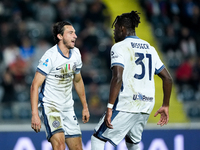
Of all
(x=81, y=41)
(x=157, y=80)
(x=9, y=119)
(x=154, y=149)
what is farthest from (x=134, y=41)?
(x=157, y=80)

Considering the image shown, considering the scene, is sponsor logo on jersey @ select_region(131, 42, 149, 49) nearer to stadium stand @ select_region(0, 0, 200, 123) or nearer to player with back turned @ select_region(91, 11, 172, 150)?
player with back turned @ select_region(91, 11, 172, 150)

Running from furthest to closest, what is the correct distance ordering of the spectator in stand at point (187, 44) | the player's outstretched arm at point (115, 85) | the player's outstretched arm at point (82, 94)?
the spectator in stand at point (187, 44)
the player's outstretched arm at point (82, 94)
the player's outstretched arm at point (115, 85)

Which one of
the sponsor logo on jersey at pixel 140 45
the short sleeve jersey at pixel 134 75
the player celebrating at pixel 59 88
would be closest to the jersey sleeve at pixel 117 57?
the short sleeve jersey at pixel 134 75

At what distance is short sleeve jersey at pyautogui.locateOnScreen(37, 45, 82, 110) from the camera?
5.31 m

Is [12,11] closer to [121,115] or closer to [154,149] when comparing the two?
[154,149]

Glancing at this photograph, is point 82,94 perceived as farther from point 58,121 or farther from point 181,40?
point 181,40

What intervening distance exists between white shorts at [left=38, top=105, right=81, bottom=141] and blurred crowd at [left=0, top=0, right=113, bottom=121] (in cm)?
277

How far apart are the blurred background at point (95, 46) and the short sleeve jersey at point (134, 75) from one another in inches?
110

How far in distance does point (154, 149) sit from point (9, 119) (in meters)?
2.81

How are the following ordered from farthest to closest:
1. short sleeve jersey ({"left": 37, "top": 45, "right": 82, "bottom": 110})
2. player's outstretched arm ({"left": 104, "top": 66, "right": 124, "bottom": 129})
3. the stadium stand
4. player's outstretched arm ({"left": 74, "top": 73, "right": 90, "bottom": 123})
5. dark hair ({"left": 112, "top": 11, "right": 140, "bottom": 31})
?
the stadium stand → player's outstretched arm ({"left": 74, "top": 73, "right": 90, "bottom": 123}) → short sleeve jersey ({"left": 37, "top": 45, "right": 82, "bottom": 110}) → dark hair ({"left": 112, "top": 11, "right": 140, "bottom": 31}) → player's outstretched arm ({"left": 104, "top": 66, "right": 124, "bottom": 129})

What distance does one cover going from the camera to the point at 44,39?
1080cm

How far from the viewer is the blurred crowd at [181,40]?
33.4 feet

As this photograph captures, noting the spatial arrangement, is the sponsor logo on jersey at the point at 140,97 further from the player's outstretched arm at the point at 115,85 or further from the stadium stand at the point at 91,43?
the stadium stand at the point at 91,43

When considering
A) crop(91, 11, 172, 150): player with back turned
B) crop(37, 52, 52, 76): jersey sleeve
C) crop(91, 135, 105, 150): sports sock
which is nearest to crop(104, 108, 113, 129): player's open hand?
crop(91, 11, 172, 150): player with back turned
